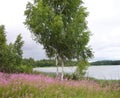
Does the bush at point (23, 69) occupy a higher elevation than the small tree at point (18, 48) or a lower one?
lower

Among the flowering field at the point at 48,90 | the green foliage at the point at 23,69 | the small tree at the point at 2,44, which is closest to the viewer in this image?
the flowering field at the point at 48,90

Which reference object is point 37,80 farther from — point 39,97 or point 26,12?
point 26,12

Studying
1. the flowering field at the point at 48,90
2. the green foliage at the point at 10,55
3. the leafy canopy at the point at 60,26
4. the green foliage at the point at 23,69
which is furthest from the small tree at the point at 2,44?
the flowering field at the point at 48,90

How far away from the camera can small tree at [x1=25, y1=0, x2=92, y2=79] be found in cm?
2991

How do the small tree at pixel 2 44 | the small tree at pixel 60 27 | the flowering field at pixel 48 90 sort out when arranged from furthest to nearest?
the small tree at pixel 60 27 < the small tree at pixel 2 44 < the flowering field at pixel 48 90

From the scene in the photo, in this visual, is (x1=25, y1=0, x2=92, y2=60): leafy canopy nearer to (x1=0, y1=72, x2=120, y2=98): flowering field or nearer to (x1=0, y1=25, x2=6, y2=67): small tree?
(x1=0, y1=25, x2=6, y2=67): small tree

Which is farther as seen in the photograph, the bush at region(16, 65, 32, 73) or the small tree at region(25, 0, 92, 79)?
the small tree at region(25, 0, 92, 79)

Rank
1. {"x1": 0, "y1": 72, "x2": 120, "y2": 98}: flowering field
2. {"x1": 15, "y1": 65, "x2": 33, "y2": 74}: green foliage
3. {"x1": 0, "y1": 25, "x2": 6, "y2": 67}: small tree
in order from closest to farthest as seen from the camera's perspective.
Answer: {"x1": 0, "y1": 72, "x2": 120, "y2": 98}: flowering field → {"x1": 0, "y1": 25, "x2": 6, "y2": 67}: small tree → {"x1": 15, "y1": 65, "x2": 33, "y2": 74}: green foliage

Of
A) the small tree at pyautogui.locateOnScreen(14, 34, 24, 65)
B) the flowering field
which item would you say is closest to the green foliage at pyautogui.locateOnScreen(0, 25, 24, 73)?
the small tree at pyautogui.locateOnScreen(14, 34, 24, 65)

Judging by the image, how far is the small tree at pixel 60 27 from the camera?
2991 cm

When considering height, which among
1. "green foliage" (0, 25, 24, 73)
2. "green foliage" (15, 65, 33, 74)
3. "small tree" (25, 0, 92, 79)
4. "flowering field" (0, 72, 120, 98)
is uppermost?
"small tree" (25, 0, 92, 79)

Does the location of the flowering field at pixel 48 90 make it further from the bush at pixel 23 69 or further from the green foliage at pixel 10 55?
the bush at pixel 23 69

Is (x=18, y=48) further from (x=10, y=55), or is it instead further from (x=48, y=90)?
(x=48, y=90)

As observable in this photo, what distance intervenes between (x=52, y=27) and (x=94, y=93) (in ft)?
55.4
